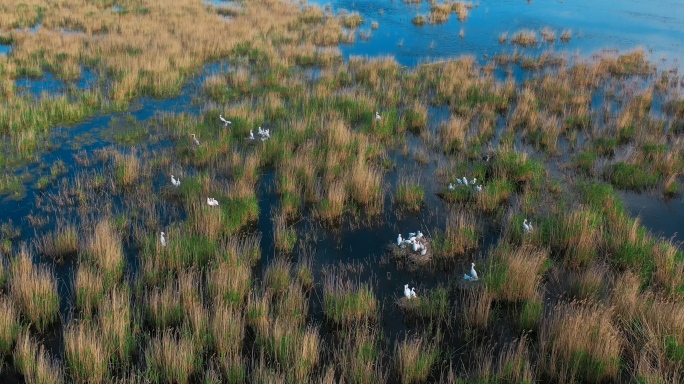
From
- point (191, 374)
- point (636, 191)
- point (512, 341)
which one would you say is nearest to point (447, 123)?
point (636, 191)

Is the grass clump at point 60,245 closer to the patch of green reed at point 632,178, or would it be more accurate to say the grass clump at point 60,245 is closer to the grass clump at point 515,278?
the grass clump at point 515,278

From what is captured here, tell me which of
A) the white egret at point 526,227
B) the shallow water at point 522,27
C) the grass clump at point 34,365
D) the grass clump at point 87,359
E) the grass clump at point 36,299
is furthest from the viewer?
the shallow water at point 522,27

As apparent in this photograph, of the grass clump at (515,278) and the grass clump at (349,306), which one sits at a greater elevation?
→ the grass clump at (515,278)

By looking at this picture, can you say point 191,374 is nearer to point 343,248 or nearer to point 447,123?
point 343,248

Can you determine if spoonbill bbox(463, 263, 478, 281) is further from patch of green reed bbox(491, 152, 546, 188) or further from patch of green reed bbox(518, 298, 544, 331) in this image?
patch of green reed bbox(491, 152, 546, 188)

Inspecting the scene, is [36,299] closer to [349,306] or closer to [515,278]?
[349,306]

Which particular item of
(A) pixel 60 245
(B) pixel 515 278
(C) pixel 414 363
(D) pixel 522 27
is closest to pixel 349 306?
(C) pixel 414 363

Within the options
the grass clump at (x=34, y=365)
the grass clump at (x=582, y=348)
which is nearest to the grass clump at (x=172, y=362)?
the grass clump at (x=34, y=365)

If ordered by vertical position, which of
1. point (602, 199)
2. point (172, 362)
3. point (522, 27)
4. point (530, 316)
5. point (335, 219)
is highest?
point (522, 27)
